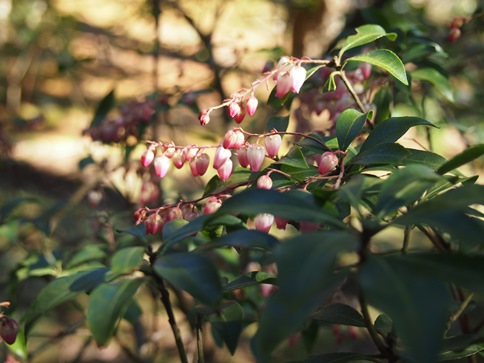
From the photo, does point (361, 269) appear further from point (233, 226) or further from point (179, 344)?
point (179, 344)

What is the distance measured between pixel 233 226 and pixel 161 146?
0.27 metres

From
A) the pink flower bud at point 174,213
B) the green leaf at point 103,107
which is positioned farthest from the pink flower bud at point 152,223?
the green leaf at point 103,107

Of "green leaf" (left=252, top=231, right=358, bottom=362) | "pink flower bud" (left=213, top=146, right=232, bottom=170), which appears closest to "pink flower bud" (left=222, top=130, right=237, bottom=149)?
"pink flower bud" (left=213, top=146, right=232, bottom=170)

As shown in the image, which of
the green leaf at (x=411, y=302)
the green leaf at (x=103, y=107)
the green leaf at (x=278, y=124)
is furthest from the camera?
the green leaf at (x=103, y=107)

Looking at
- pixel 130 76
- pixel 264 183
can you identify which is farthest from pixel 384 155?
pixel 130 76

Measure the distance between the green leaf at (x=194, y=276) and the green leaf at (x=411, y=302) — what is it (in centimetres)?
17

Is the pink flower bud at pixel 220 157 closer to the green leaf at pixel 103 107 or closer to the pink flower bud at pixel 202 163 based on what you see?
the pink flower bud at pixel 202 163

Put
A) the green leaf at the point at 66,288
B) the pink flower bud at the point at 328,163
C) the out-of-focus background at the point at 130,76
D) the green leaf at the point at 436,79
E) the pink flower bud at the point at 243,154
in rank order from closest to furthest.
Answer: the green leaf at the point at 66,288, the pink flower bud at the point at 328,163, the pink flower bud at the point at 243,154, the green leaf at the point at 436,79, the out-of-focus background at the point at 130,76

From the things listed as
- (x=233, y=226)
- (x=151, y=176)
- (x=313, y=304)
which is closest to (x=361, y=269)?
(x=313, y=304)

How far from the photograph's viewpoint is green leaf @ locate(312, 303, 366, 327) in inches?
38.5

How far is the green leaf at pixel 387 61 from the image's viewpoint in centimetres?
103

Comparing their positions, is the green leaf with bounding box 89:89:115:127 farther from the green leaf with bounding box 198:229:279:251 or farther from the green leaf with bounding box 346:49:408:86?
the green leaf with bounding box 198:229:279:251

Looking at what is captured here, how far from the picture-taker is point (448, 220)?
0.63 m

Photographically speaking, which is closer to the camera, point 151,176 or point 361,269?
point 361,269
